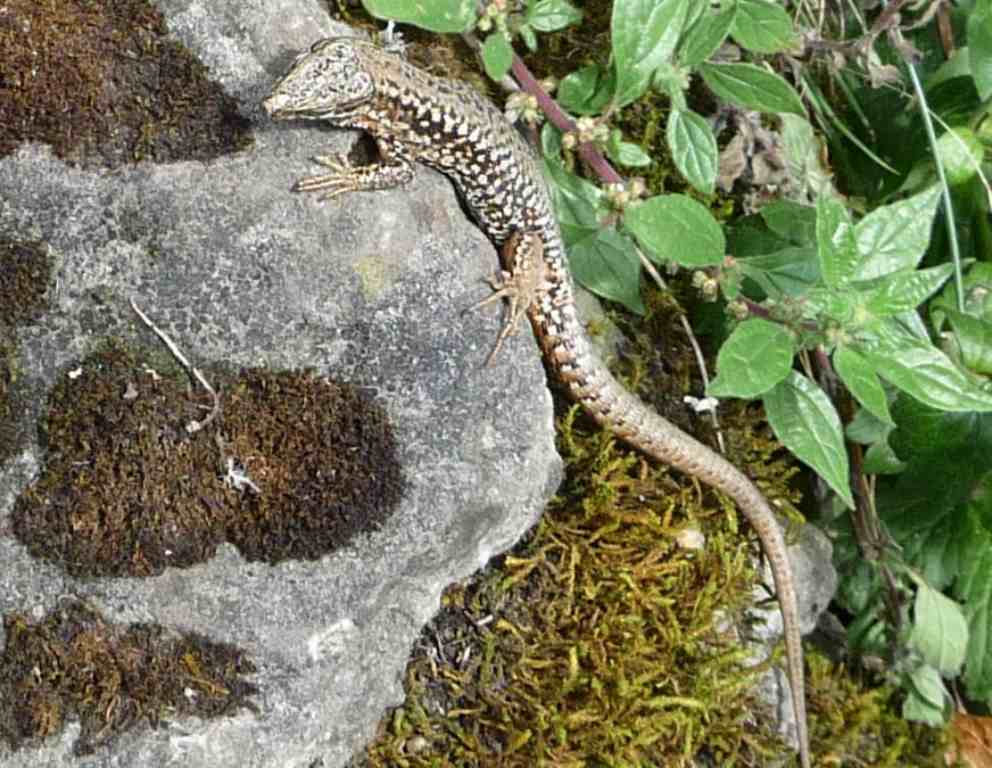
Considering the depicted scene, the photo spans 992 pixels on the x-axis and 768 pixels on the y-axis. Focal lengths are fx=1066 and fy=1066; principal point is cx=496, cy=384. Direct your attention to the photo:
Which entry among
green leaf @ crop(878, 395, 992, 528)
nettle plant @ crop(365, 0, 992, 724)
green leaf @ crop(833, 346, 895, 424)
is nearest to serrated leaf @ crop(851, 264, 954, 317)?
nettle plant @ crop(365, 0, 992, 724)

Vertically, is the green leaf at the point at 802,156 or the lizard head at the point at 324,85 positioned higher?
the lizard head at the point at 324,85

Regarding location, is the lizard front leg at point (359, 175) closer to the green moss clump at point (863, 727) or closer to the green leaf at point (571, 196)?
the green leaf at point (571, 196)

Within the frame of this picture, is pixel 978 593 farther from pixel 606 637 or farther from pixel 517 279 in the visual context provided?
pixel 517 279

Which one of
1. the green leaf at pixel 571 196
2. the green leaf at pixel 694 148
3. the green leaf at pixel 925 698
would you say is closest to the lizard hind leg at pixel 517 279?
the green leaf at pixel 571 196

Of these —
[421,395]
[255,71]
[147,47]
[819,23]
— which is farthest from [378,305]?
[819,23]

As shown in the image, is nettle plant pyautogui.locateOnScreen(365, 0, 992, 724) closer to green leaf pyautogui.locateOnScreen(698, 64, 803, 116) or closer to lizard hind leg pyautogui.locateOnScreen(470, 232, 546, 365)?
green leaf pyautogui.locateOnScreen(698, 64, 803, 116)

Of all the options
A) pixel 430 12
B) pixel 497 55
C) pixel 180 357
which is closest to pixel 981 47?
pixel 497 55
